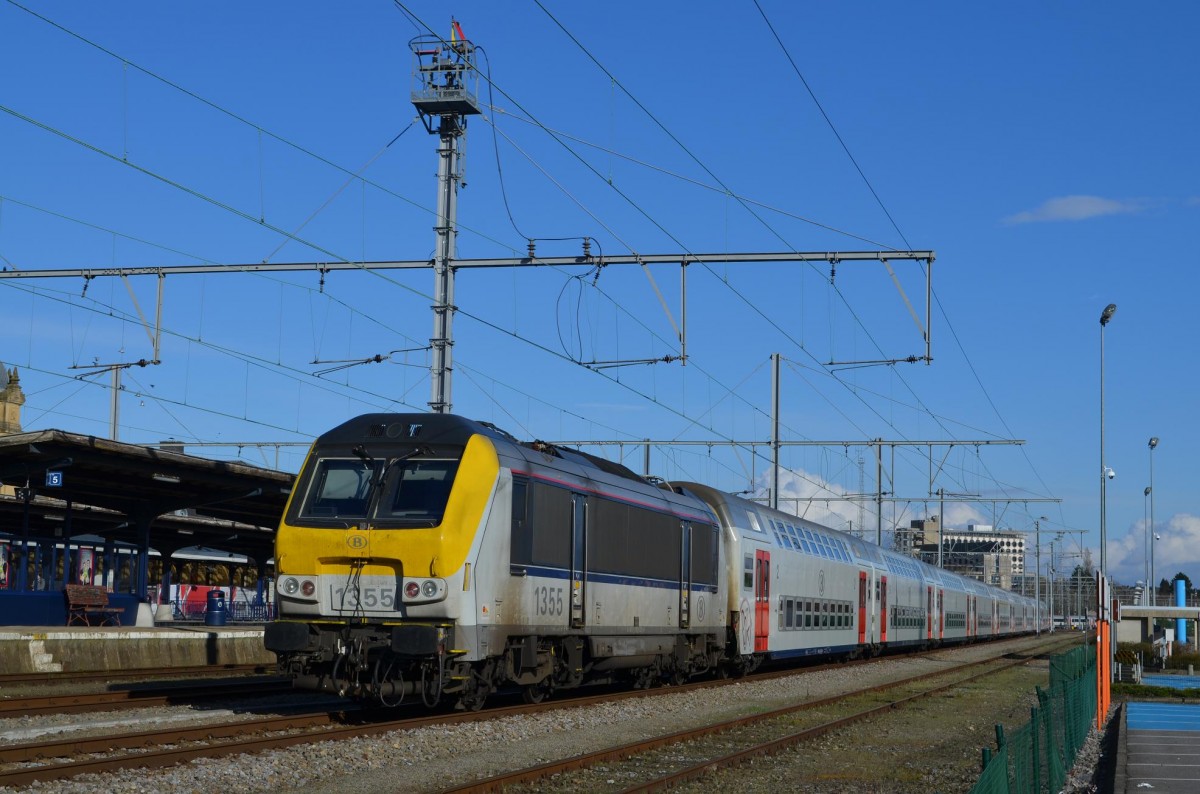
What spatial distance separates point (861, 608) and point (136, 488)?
20648mm

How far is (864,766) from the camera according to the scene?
50.4ft

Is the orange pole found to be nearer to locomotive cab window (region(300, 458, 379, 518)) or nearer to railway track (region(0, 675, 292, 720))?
locomotive cab window (region(300, 458, 379, 518))

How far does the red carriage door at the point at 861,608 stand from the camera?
4069cm

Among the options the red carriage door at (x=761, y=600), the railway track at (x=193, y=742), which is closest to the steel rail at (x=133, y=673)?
the railway track at (x=193, y=742)

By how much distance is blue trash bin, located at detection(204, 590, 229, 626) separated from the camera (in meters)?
43.5

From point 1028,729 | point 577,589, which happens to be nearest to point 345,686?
point 577,589

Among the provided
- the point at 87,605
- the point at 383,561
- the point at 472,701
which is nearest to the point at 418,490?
the point at 383,561

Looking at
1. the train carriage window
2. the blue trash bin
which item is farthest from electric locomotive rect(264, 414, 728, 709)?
A: the blue trash bin

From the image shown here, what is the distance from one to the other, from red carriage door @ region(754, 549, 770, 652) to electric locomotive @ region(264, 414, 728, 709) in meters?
10.2

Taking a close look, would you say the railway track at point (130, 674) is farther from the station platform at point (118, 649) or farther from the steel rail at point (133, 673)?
the station platform at point (118, 649)

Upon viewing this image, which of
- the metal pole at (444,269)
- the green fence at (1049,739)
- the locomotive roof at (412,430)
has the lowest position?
the green fence at (1049,739)

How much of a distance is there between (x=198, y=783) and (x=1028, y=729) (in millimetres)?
6957

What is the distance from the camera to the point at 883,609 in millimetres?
44219

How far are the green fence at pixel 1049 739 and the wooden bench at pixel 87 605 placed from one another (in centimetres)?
2293
